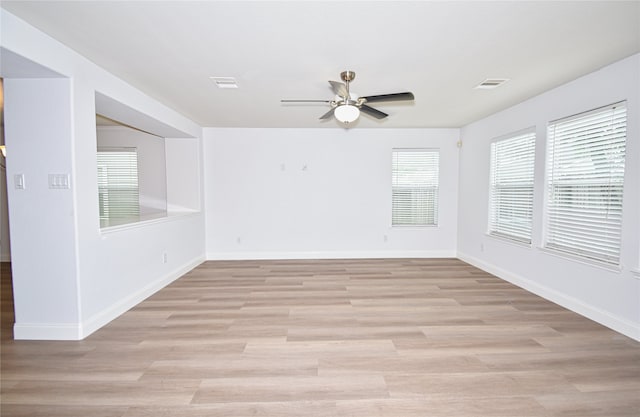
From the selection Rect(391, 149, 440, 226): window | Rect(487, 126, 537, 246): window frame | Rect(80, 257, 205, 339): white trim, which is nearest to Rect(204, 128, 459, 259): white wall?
Rect(391, 149, 440, 226): window

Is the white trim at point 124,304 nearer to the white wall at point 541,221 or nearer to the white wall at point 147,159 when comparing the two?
the white wall at point 147,159

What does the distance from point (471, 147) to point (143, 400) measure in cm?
561

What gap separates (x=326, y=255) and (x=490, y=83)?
12.3ft

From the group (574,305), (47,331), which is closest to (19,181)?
(47,331)

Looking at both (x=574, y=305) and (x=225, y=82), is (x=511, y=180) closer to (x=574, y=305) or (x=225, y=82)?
(x=574, y=305)

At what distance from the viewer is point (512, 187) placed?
412 centimetres

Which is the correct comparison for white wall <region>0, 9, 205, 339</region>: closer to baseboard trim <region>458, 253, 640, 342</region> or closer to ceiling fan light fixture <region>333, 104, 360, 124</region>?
ceiling fan light fixture <region>333, 104, 360, 124</region>

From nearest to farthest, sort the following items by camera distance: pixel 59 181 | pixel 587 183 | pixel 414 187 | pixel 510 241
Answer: pixel 59 181, pixel 587 183, pixel 510 241, pixel 414 187

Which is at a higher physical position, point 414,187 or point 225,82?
point 225,82

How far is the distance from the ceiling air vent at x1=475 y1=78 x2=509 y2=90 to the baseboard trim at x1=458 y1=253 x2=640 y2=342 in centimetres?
249

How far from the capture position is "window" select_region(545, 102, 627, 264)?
106 inches

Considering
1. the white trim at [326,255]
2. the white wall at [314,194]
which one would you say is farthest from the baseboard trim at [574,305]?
the white wall at [314,194]

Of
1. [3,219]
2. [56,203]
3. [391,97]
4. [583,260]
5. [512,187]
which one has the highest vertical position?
[391,97]

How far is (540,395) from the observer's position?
71.4 inches
